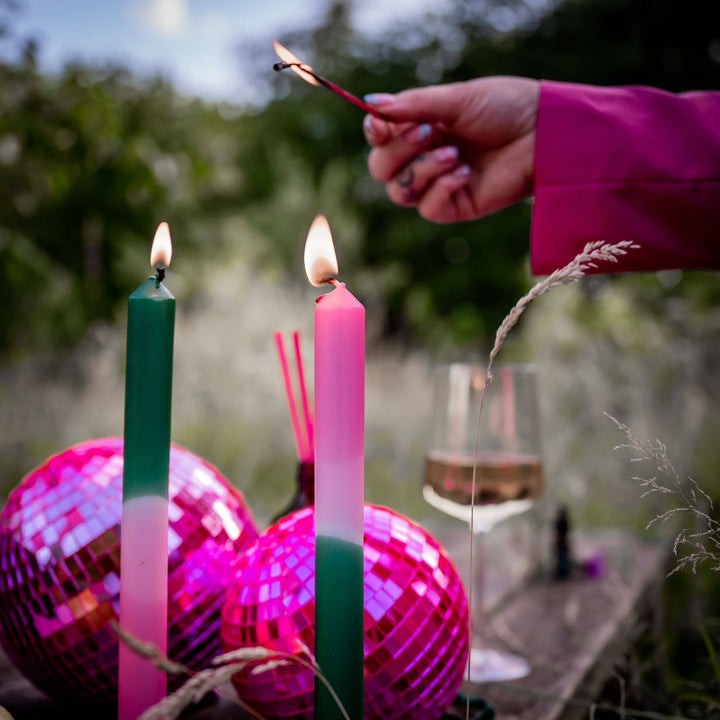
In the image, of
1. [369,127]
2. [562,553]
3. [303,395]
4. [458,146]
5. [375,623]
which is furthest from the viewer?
[562,553]

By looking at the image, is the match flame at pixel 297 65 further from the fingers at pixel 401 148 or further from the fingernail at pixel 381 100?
the fingers at pixel 401 148

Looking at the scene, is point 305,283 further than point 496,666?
Yes

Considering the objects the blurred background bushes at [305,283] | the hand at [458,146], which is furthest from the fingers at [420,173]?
the blurred background bushes at [305,283]

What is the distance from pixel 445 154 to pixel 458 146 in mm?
133

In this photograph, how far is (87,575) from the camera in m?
0.62

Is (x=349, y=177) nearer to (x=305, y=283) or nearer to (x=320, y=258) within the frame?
(x=305, y=283)

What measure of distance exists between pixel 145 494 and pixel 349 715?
0.19 m

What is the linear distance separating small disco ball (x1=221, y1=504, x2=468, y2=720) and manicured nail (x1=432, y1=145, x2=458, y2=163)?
0.68m

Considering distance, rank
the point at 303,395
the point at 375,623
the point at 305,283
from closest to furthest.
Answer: the point at 375,623 → the point at 303,395 → the point at 305,283

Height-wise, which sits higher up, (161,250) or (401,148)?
(401,148)

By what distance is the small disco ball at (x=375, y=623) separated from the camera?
1.85 ft

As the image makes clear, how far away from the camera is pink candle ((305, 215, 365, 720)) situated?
16.8 inches

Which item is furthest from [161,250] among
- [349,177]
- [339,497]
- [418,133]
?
[349,177]

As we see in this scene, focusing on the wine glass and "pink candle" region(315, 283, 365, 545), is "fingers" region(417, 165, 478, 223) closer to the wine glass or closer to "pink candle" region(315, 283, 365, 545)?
the wine glass
